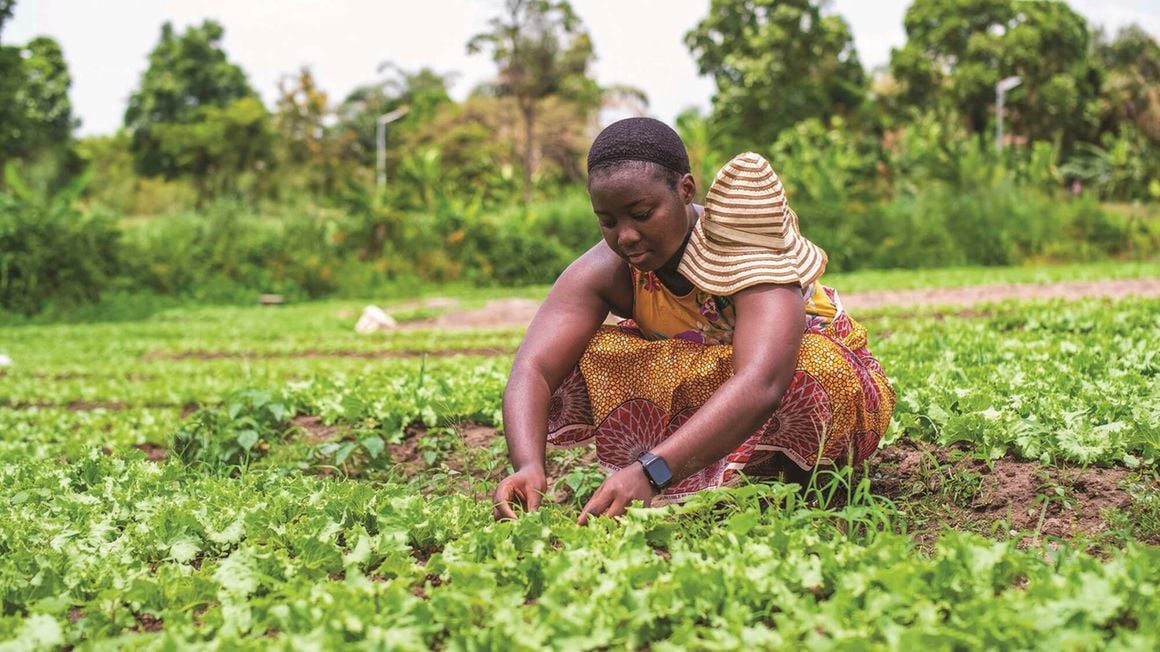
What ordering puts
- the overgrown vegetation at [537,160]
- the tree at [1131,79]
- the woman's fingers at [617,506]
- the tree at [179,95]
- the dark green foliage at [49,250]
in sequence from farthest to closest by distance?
the tree at [179,95], the tree at [1131,79], the overgrown vegetation at [537,160], the dark green foliage at [49,250], the woman's fingers at [617,506]

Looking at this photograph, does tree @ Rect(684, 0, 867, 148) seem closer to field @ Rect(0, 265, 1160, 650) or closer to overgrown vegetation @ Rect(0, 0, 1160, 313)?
overgrown vegetation @ Rect(0, 0, 1160, 313)

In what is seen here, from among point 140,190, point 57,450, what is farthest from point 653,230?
point 140,190

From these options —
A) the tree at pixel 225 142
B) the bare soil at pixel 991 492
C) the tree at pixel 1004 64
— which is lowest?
the bare soil at pixel 991 492

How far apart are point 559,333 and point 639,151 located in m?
0.64

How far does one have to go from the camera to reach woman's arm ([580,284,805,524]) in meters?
2.57

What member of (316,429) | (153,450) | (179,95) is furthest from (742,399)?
(179,95)

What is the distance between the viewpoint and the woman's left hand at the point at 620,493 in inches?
100

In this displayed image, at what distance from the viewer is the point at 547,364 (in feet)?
10.1

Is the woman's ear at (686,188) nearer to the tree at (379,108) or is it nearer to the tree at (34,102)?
the tree at (34,102)

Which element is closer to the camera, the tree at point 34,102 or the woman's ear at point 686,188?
the woman's ear at point 686,188

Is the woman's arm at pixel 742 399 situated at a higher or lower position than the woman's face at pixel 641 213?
lower

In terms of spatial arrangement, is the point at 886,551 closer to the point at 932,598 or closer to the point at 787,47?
the point at 932,598

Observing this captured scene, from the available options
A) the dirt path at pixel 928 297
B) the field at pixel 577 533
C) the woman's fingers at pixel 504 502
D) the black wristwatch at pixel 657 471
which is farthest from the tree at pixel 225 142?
the black wristwatch at pixel 657 471

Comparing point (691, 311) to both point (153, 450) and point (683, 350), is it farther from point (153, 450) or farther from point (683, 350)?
point (153, 450)
